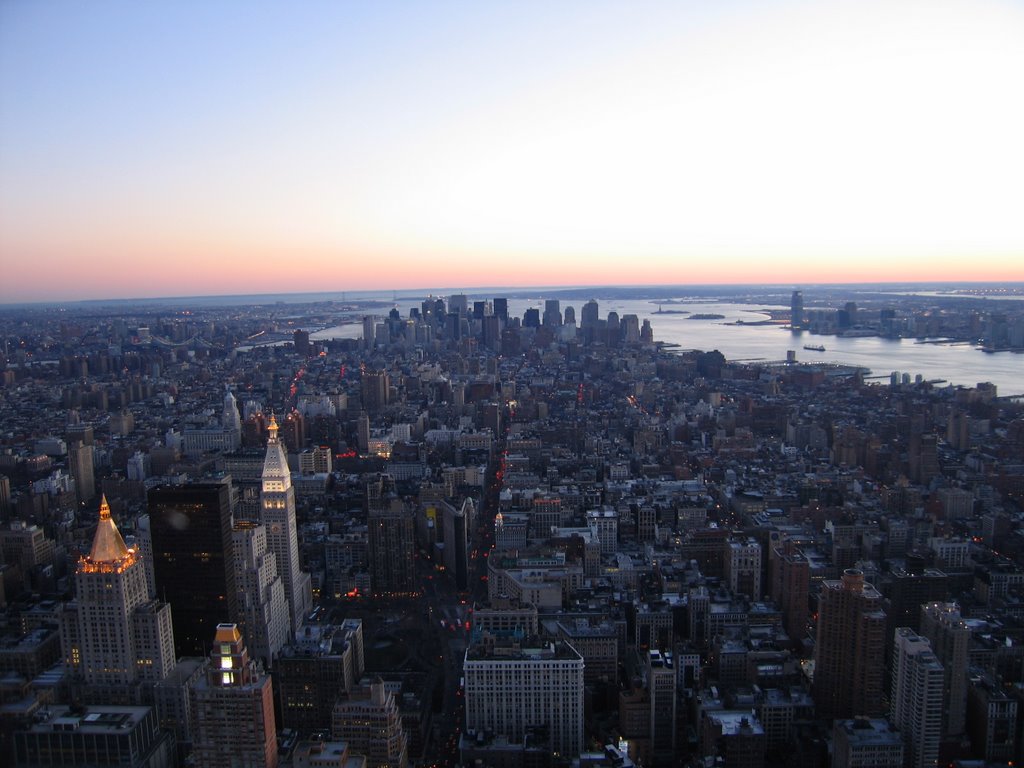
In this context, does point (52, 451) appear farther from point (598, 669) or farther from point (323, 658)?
point (598, 669)

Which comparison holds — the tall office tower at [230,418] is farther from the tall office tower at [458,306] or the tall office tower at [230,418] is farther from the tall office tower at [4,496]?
the tall office tower at [458,306]

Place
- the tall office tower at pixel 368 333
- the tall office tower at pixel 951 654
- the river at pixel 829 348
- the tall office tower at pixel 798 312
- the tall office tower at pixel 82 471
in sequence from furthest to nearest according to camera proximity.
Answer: the tall office tower at pixel 798 312 → the tall office tower at pixel 368 333 → the river at pixel 829 348 → the tall office tower at pixel 82 471 → the tall office tower at pixel 951 654

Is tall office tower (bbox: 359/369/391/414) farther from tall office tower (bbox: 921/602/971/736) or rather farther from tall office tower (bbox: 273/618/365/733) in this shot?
tall office tower (bbox: 921/602/971/736)

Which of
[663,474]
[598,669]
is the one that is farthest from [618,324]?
[598,669]

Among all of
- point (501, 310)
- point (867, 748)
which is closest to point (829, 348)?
point (501, 310)

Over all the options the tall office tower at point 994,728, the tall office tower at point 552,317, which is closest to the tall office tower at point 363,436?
the tall office tower at point 994,728

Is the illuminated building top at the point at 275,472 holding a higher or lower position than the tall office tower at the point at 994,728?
higher

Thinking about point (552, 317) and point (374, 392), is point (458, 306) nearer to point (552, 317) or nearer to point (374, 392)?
point (552, 317)
